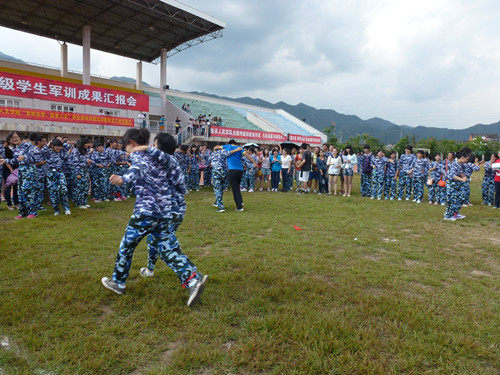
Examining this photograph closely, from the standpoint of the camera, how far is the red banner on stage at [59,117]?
18.1 metres

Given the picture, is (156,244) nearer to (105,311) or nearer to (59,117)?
(105,311)

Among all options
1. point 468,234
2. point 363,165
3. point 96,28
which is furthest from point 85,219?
point 96,28

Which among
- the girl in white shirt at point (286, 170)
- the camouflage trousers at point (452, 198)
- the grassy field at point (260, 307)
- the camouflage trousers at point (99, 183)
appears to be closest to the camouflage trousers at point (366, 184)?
the girl in white shirt at point (286, 170)

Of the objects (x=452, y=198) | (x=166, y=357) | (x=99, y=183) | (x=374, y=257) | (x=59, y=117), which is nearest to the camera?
(x=166, y=357)

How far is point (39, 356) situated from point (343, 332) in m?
2.51

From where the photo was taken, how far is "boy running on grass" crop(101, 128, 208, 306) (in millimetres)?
3207

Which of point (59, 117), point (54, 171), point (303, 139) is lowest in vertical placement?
point (54, 171)

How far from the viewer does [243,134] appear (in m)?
28.4

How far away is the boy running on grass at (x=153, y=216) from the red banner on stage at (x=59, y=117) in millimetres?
19608

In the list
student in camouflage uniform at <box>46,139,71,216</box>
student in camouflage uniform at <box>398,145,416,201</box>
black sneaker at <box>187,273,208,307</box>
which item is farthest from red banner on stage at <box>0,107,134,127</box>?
black sneaker at <box>187,273,208,307</box>

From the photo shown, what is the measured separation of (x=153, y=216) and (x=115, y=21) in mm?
26153

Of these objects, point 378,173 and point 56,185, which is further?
point 378,173

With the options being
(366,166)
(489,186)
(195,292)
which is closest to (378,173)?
(366,166)

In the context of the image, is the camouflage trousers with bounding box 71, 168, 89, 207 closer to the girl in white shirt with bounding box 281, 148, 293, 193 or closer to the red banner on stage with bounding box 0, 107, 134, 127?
the girl in white shirt with bounding box 281, 148, 293, 193
